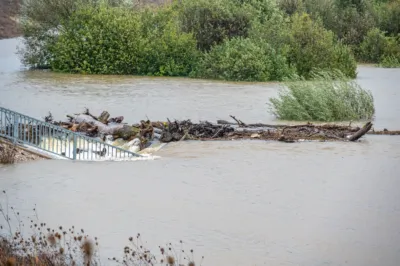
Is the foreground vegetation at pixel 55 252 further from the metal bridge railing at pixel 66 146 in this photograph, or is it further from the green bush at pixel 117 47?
the green bush at pixel 117 47

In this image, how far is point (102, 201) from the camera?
14.7 metres

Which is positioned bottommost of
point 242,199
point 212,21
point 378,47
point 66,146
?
point 378,47

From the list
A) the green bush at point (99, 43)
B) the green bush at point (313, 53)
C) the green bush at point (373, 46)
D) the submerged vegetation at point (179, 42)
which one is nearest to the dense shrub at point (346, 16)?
the green bush at point (373, 46)

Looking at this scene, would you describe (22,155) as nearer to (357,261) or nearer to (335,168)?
(335,168)

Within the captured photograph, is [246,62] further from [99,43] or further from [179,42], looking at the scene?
[99,43]

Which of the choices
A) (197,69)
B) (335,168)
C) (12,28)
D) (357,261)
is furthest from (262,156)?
(12,28)

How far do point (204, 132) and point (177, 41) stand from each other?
17785 millimetres

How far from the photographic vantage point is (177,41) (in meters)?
38.1

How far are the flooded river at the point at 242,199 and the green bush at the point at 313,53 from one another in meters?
13.8

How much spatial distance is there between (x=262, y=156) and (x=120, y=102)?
10790 millimetres

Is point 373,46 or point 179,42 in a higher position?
point 179,42

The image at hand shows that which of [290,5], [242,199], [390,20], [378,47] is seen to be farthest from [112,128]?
[390,20]

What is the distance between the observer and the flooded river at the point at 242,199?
1207 cm

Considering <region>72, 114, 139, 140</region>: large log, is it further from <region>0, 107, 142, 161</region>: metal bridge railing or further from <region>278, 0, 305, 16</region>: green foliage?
<region>278, 0, 305, 16</region>: green foliage
